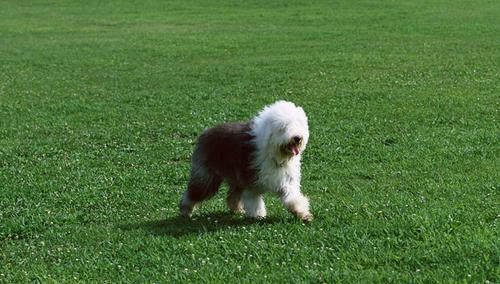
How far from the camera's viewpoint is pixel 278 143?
7.33 m

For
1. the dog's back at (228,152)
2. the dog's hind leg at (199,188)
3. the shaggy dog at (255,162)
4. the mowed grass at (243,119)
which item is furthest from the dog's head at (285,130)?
the dog's hind leg at (199,188)

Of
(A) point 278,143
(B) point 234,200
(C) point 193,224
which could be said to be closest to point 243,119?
(B) point 234,200

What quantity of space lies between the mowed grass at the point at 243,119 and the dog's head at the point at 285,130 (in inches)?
27.6

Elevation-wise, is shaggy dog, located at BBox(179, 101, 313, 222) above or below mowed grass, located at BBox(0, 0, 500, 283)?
above

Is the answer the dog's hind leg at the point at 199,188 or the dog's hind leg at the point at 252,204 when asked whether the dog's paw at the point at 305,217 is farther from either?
the dog's hind leg at the point at 199,188

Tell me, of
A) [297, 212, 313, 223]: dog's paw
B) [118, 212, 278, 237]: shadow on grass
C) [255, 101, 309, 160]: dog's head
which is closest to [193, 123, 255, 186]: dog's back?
[255, 101, 309, 160]: dog's head

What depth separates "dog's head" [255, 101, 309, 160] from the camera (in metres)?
7.27

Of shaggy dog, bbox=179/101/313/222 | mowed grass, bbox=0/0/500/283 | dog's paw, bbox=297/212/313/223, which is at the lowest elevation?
Result: mowed grass, bbox=0/0/500/283

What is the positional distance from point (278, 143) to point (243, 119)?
5.98 metres

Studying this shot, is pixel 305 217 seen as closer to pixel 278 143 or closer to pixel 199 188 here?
pixel 278 143

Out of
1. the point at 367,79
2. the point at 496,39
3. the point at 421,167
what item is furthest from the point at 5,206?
the point at 496,39

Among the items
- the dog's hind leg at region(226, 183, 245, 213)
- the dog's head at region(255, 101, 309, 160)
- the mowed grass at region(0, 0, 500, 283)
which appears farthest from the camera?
the dog's hind leg at region(226, 183, 245, 213)

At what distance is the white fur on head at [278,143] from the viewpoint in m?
7.29

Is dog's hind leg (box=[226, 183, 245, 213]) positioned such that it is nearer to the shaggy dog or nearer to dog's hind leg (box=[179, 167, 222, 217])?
the shaggy dog
